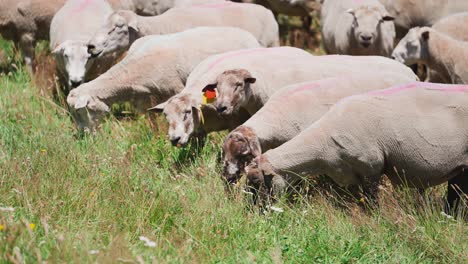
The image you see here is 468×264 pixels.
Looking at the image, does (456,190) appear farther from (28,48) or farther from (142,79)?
(28,48)

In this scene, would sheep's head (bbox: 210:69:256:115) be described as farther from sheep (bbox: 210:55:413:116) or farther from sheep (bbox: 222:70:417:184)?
sheep (bbox: 222:70:417:184)

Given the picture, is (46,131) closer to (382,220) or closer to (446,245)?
(382,220)

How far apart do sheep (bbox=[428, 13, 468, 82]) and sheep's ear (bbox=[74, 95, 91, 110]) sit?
14.5 ft

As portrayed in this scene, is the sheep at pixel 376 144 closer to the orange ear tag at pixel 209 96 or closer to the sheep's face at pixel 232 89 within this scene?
the sheep's face at pixel 232 89

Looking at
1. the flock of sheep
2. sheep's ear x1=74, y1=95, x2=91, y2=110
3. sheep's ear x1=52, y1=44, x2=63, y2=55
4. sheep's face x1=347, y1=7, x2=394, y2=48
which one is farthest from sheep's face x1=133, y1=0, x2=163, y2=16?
sheep's ear x1=74, y1=95, x2=91, y2=110

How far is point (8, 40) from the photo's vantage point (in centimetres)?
1252

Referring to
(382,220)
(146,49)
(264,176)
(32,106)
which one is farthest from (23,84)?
(382,220)

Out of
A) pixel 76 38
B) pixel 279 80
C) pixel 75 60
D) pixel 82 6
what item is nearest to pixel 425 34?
pixel 279 80

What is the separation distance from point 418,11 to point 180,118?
17.3ft

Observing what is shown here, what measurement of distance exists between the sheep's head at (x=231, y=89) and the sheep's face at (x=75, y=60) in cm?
267

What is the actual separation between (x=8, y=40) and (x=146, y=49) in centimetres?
370

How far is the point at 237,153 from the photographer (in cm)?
711

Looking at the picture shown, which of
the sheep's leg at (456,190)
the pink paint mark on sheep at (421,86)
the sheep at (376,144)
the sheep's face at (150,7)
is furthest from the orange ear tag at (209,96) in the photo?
the sheep's face at (150,7)

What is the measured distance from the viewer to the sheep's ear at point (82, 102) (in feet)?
30.1
